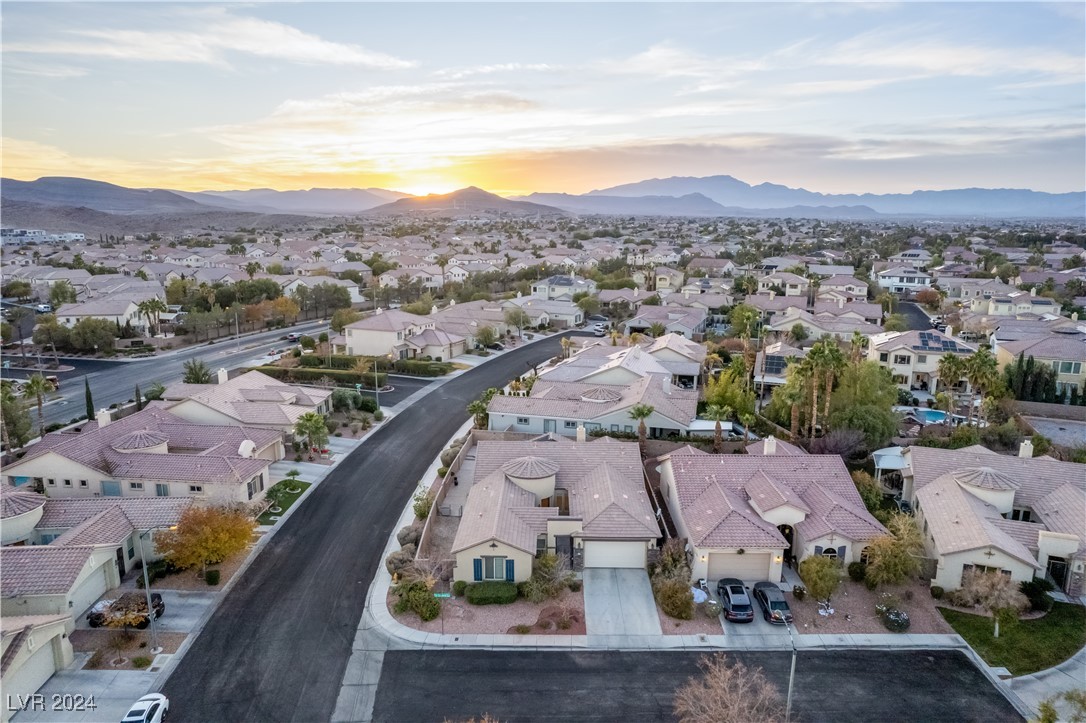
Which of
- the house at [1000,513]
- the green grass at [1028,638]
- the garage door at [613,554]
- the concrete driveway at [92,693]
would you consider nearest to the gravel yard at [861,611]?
the green grass at [1028,638]

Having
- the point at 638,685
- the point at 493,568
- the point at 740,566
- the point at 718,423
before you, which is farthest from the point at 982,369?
the point at 493,568

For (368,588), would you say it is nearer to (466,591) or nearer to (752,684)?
(466,591)

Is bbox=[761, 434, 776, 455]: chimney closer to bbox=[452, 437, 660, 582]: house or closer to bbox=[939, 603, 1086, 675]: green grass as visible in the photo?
bbox=[452, 437, 660, 582]: house

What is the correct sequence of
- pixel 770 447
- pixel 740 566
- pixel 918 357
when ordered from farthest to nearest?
pixel 918 357 < pixel 770 447 < pixel 740 566

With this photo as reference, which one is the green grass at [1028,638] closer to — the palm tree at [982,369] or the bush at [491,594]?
the bush at [491,594]

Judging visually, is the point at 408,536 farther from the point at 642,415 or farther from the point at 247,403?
the point at 247,403

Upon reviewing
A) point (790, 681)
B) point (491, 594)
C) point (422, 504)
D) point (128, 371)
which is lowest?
point (491, 594)

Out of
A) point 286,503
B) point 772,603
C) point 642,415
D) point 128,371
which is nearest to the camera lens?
point 772,603
